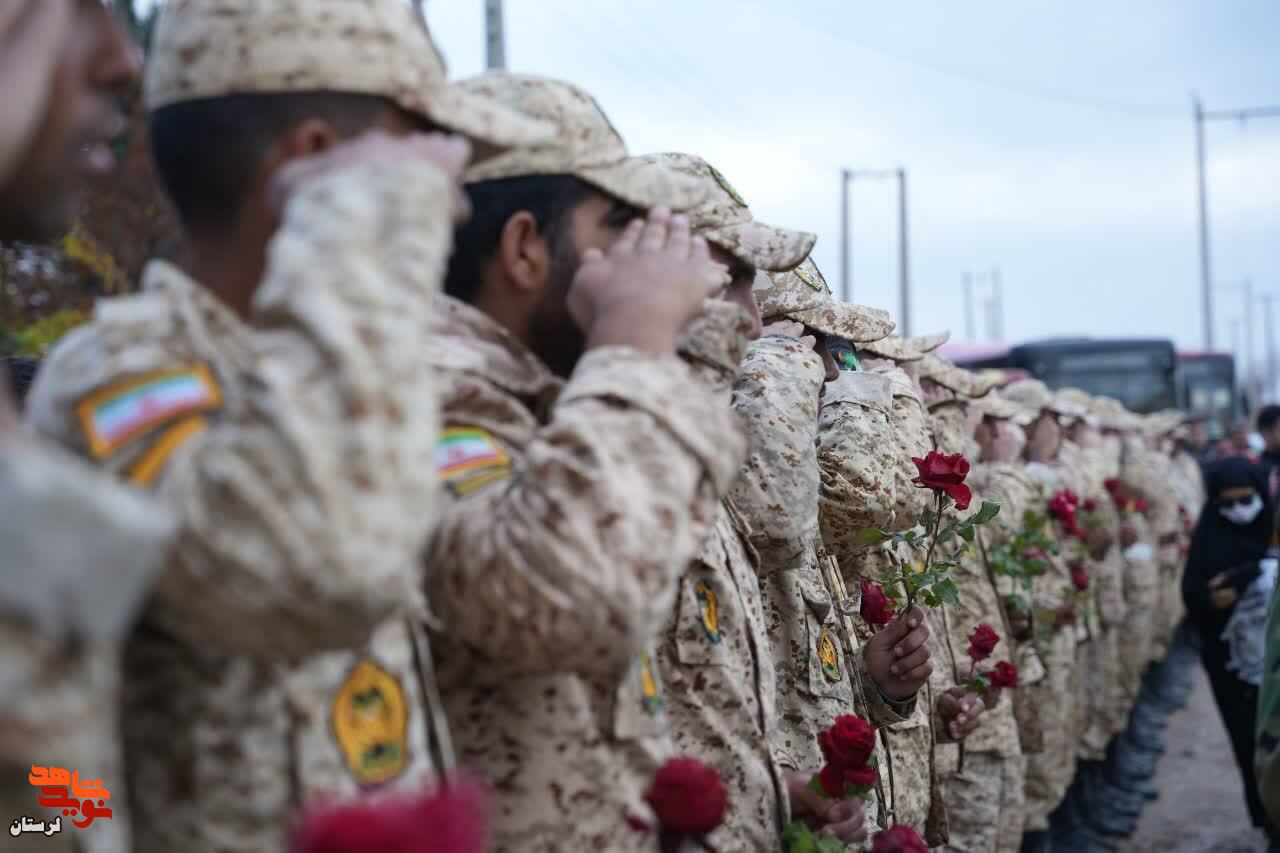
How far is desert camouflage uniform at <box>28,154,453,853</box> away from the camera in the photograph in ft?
4.32

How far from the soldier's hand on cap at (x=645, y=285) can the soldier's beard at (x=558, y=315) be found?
0.06 metres

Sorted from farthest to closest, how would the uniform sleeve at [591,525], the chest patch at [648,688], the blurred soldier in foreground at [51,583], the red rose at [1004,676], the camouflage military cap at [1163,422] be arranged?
the camouflage military cap at [1163,422], the red rose at [1004,676], the chest patch at [648,688], the uniform sleeve at [591,525], the blurred soldier in foreground at [51,583]

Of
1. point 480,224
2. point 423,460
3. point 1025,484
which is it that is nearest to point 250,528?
point 423,460

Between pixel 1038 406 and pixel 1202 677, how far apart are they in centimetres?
804

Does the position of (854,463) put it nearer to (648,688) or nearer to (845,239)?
(648,688)

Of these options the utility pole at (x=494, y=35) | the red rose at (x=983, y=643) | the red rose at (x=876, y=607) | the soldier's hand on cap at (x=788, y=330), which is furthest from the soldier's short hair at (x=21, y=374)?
the utility pole at (x=494, y=35)

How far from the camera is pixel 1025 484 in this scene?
777 cm

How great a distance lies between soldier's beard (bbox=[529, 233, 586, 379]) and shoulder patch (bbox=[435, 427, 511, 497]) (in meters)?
0.27

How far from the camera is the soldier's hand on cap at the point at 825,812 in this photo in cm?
253

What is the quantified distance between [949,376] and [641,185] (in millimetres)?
5488

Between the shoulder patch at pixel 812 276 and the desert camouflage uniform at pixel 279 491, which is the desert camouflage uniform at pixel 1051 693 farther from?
the desert camouflage uniform at pixel 279 491

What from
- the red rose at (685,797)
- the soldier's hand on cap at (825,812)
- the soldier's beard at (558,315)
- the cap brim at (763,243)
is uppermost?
the cap brim at (763,243)

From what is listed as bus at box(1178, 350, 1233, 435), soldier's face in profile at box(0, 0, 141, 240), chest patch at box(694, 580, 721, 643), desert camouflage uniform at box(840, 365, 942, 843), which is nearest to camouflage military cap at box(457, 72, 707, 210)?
soldier's face in profile at box(0, 0, 141, 240)

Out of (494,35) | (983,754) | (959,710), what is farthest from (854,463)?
(494,35)
